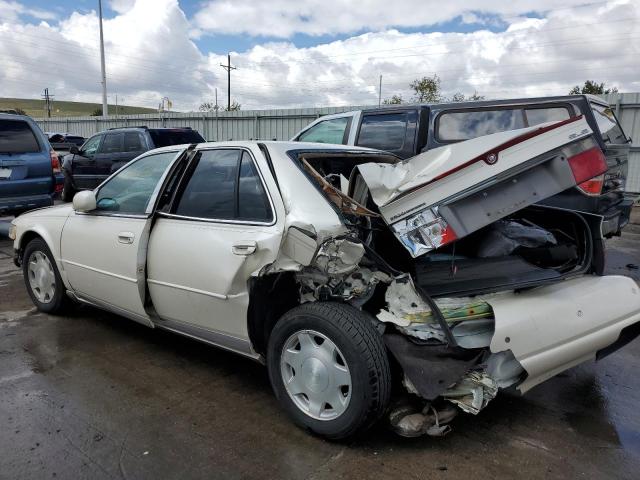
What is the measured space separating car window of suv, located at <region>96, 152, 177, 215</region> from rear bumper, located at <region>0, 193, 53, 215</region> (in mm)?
4539

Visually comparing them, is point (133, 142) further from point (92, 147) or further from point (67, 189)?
point (67, 189)

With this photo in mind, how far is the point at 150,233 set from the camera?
11.8 feet

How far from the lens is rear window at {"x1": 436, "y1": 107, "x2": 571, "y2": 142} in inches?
238

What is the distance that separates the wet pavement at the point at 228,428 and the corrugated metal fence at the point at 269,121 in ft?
32.9

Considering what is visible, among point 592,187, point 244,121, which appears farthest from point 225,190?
point 244,121

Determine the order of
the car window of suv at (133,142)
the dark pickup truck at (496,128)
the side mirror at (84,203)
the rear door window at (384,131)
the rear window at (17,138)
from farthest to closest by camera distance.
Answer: the car window of suv at (133,142) < the rear window at (17,138) < the rear door window at (384,131) < the dark pickup truck at (496,128) < the side mirror at (84,203)

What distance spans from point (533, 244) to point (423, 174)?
106 cm

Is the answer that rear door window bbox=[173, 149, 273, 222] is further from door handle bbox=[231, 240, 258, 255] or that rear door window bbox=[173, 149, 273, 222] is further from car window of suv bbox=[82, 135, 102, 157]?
car window of suv bbox=[82, 135, 102, 157]

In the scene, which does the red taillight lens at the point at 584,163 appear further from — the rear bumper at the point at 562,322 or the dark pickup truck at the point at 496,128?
the dark pickup truck at the point at 496,128

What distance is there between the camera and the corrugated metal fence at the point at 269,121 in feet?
39.8

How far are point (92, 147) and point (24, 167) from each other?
14.8ft

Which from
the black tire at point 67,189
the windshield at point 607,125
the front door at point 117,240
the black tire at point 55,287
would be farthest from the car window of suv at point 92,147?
the windshield at point 607,125

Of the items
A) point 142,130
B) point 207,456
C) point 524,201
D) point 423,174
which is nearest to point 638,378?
point 524,201

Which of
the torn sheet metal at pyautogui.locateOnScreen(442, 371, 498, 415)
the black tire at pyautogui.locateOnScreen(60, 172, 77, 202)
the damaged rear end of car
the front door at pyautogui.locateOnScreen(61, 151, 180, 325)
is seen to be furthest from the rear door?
the torn sheet metal at pyautogui.locateOnScreen(442, 371, 498, 415)
